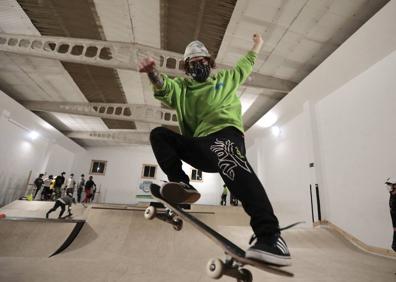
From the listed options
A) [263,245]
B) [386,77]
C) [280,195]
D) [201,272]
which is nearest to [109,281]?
[201,272]

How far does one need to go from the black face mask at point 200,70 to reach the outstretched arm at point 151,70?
0.99ft

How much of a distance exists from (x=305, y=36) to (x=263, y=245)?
6084 millimetres

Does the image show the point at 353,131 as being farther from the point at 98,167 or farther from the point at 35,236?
the point at 98,167

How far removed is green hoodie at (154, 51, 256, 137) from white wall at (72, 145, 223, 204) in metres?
14.6

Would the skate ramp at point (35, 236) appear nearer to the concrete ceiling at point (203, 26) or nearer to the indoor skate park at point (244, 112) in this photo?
the indoor skate park at point (244, 112)

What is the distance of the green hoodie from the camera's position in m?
1.59

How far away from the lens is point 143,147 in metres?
17.9

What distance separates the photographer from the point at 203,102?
5.48 ft

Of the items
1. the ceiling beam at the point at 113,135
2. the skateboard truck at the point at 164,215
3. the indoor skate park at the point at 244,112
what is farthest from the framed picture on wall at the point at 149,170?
the skateboard truck at the point at 164,215

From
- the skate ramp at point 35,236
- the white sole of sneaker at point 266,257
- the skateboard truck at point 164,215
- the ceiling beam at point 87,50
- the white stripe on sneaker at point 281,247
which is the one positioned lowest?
the skate ramp at point 35,236

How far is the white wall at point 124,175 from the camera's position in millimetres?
16453

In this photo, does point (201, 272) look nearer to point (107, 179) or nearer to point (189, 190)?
point (189, 190)

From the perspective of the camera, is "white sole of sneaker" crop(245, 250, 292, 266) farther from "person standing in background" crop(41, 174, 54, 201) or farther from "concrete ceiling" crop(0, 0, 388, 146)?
"person standing in background" crop(41, 174, 54, 201)

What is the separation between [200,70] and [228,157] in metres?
0.77
